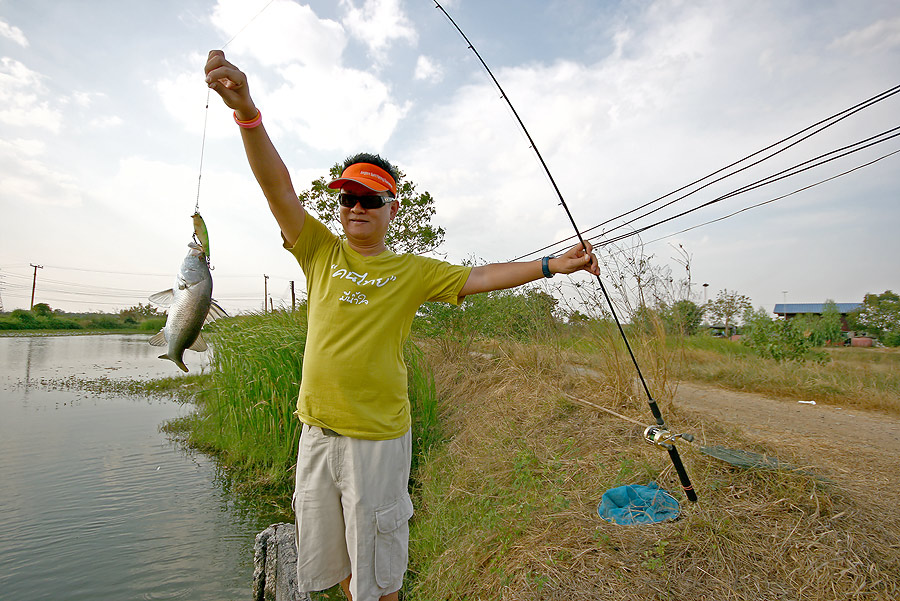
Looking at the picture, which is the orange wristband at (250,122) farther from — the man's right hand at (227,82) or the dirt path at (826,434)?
the dirt path at (826,434)

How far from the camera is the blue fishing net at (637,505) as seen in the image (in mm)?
2781

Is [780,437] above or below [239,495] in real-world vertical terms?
above

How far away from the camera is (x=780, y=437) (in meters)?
4.13

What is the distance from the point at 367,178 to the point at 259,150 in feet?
1.66

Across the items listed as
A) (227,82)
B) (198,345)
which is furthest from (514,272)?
(198,345)

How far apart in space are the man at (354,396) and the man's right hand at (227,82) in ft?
0.88

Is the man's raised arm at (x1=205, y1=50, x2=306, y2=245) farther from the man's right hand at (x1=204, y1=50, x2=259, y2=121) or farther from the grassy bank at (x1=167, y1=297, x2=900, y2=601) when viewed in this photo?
the grassy bank at (x1=167, y1=297, x2=900, y2=601)

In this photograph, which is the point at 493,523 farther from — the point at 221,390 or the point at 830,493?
the point at 221,390

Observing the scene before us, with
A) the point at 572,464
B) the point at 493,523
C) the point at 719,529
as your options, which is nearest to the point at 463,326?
the point at 572,464

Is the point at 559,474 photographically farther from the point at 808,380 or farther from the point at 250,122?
the point at 808,380

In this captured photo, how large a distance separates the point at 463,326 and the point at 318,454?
588cm

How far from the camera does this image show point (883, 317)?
23219 mm

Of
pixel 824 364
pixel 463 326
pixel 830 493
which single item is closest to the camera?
pixel 830 493

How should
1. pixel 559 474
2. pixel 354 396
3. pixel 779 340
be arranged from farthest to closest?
1. pixel 779 340
2. pixel 559 474
3. pixel 354 396
